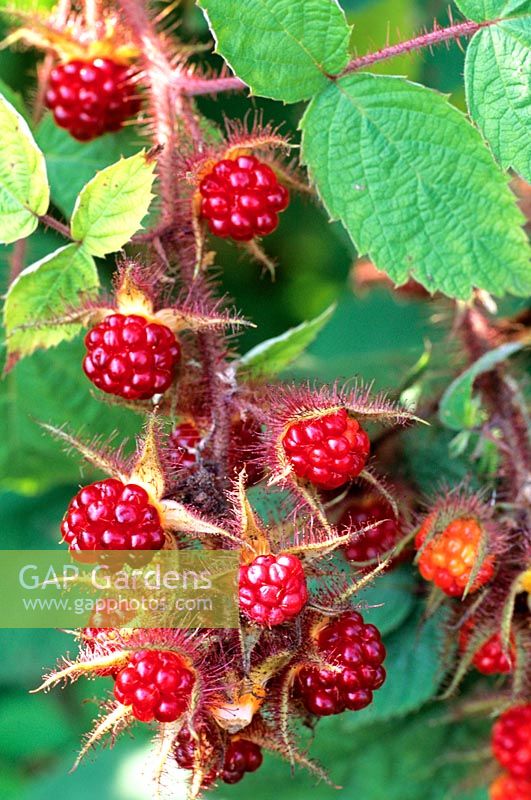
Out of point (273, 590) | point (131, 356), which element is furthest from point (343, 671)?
point (131, 356)

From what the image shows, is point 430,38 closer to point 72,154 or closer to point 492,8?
point 492,8

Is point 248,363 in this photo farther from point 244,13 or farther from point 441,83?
point 441,83

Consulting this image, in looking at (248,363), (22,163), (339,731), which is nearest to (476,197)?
(248,363)

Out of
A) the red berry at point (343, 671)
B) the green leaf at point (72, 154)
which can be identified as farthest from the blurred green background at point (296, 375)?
the red berry at point (343, 671)

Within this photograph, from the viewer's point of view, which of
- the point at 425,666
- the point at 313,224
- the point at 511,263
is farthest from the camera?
the point at 313,224

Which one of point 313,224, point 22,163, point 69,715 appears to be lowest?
point 69,715

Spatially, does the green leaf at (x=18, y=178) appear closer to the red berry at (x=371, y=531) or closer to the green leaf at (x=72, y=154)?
the green leaf at (x=72, y=154)

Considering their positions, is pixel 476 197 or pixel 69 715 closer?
pixel 476 197
